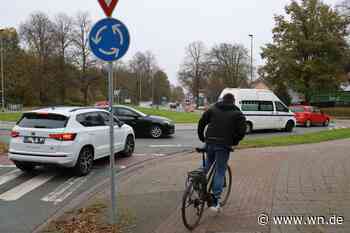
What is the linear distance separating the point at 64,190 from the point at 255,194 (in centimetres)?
372

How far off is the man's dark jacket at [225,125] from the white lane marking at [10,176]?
16.9 feet

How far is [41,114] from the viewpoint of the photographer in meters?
7.85

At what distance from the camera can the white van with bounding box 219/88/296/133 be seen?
18.6 meters

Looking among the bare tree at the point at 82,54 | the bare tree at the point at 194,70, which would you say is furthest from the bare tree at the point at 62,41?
the bare tree at the point at 194,70

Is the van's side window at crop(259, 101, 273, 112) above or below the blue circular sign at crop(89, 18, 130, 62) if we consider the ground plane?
below

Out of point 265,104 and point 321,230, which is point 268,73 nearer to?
point 265,104

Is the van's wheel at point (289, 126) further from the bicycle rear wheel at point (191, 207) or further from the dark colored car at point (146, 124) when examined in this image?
the bicycle rear wheel at point (191, 207)

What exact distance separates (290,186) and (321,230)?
2.03m

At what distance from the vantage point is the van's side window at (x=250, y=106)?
18.6 m

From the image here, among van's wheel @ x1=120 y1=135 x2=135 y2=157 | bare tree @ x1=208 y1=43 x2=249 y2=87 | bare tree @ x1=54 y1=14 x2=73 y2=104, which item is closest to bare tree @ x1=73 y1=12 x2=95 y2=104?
bare tree @ x1=54 y1=14 x2=73 y2=104

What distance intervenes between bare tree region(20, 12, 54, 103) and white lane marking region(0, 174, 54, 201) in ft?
164

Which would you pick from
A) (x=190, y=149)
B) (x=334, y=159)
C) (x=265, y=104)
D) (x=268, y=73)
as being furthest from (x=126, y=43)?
(x=268, y=73)

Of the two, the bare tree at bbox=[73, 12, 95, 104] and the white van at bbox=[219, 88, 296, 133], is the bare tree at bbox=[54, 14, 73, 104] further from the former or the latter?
the white van at bbox=[219, 88, 296, 133]

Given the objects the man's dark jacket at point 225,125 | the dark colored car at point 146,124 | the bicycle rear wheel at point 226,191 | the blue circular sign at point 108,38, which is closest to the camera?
the blue circular sign at point 108,38
